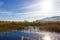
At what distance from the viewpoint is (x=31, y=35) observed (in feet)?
13.0

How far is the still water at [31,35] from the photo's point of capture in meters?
3.59

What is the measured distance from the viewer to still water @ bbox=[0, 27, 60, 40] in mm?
3588

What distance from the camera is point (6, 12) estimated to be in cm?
334

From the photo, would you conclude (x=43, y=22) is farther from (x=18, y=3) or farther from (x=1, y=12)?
(x=1, y=12)

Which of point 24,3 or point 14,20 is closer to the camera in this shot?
point 24,3

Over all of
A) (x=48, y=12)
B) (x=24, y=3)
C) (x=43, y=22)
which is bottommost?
(x=43, y=22)

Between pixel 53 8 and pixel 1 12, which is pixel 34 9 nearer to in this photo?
pixel 53 8

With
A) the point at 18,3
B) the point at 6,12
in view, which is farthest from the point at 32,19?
the point at 6,12

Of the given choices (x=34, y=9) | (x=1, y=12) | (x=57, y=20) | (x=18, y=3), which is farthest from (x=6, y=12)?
(x=57, y=20)

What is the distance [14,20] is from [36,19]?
62 centimetres

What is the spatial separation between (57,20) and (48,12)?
0.87 ft

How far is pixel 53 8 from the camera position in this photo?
3072 millimetres

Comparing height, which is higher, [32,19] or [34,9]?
[34,9]

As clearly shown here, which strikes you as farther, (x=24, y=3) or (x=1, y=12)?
(x=1, y=12)
